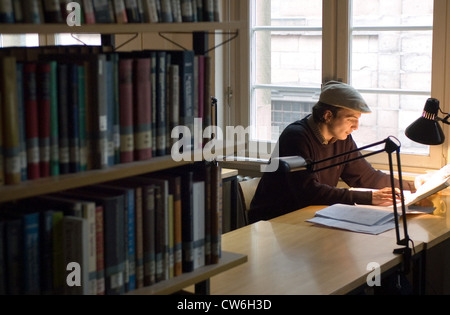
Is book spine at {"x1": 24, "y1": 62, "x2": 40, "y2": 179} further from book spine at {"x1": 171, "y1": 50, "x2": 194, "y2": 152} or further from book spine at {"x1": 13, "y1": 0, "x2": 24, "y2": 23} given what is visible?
book spine at {"x1": 171, "y1": 50, "x2": 194, "y2": 152}

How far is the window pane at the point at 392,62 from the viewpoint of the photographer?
3623 mm

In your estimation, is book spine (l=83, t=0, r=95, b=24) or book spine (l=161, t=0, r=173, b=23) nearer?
book spine (l=83, t=0, r=95, b=24)

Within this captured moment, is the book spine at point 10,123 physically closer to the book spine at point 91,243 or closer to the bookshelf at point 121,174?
the bookshelf at point 121,174

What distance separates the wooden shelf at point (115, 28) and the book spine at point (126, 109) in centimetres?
8

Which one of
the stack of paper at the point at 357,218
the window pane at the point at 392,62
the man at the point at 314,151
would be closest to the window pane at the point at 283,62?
the window pane at the point at 392,62

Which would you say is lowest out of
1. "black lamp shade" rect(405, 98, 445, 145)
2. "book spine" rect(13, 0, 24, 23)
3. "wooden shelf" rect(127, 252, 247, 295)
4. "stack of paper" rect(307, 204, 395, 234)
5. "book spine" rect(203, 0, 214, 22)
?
"stack of paper" rect(307, 204, 395, 234)

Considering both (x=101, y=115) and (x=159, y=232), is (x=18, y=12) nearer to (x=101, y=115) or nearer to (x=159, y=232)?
(x=101, y=115)

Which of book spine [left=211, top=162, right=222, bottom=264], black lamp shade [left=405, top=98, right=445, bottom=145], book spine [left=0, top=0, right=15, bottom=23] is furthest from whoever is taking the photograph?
black lamp shade [left=405, top=98, right=445, bottom=145]

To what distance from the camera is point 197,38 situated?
198cm

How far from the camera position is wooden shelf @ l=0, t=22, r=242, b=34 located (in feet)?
4.56

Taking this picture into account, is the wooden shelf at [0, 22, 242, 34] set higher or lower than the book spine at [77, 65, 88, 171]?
higher

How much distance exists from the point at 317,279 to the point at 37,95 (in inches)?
43.3

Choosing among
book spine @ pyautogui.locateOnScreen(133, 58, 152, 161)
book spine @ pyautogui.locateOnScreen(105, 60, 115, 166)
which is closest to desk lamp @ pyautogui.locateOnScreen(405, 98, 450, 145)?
book spine @ pyautogui.locateOnScreen(133, 58, 152, 161)
